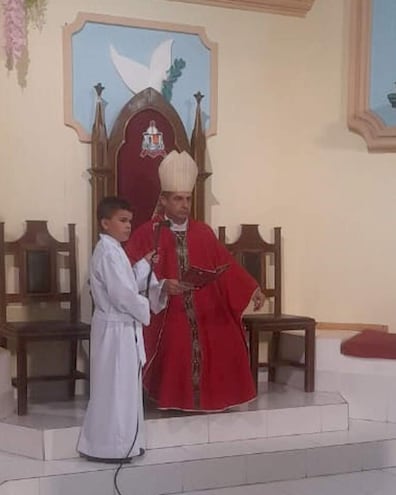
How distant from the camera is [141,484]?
4066 mm

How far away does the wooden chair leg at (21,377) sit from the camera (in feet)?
14.8

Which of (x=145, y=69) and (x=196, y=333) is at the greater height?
(x=145, y=69)

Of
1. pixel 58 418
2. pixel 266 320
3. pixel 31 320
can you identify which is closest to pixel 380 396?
pixel 266 320

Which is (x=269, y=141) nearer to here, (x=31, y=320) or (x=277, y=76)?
(x=277, y=76)

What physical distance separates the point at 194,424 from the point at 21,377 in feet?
3.53

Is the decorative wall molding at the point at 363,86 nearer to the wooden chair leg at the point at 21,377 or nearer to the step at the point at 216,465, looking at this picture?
the step at the point at 216,465

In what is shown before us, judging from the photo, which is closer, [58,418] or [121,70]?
[58,418]

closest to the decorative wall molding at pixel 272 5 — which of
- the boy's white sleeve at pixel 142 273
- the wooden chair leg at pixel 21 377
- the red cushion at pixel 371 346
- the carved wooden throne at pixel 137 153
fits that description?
the carved wooden throne at pixel 137 153

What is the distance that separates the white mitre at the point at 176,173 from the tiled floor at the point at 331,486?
5.96 feet

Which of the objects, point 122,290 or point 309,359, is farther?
point 309,359

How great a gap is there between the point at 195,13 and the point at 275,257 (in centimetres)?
A: 191

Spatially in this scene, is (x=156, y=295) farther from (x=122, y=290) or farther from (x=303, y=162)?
(x=303, y=162)

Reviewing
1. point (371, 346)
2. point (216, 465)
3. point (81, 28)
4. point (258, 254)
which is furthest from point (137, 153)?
point (216, 465)

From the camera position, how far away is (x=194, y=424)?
451 centimetres
